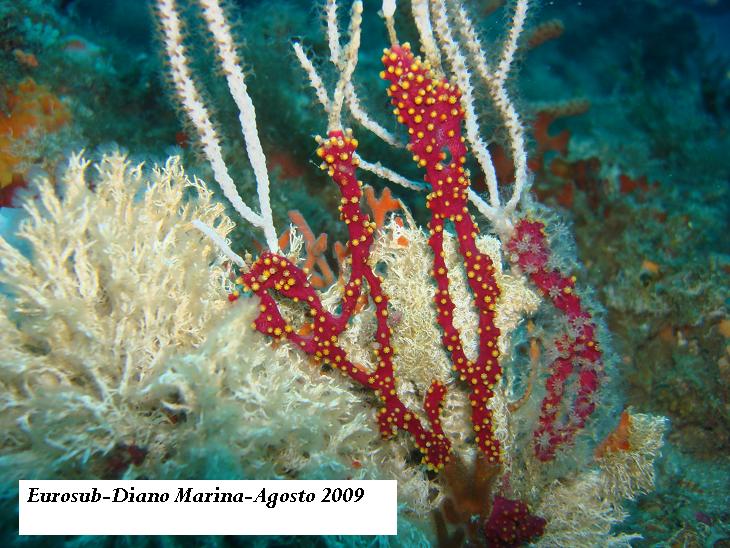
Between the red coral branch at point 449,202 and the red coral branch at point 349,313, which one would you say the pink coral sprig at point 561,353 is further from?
the red coral branch at point 349,313

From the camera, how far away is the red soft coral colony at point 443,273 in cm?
227

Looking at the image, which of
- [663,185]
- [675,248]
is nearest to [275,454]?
[675,248]

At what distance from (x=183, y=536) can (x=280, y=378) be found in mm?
862

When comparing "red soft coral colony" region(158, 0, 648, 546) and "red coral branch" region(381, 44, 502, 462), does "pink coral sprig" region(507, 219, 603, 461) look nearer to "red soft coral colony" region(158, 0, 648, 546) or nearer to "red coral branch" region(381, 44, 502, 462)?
"red soft coral colony" region(158, 0, 648, 546)

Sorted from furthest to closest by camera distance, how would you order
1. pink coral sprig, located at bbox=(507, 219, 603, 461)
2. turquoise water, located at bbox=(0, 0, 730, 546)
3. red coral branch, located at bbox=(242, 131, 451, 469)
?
1. turquoise water, located at bbox=(0, 0, 730, 546)
2. pink coral sprig, located at bbox=(507, 219, 603, 461)
3. red coral branch, located at bbox=(242, 131, 451, 469)

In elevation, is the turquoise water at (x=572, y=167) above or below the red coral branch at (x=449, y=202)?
above

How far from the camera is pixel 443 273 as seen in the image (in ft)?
8.66

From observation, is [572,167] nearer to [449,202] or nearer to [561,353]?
[561,353]

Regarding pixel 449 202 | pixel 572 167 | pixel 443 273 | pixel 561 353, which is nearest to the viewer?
pixel 449 202

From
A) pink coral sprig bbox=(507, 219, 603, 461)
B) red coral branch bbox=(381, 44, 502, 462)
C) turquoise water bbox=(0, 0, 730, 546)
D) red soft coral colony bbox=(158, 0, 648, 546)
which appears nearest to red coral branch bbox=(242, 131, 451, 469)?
red soft coral colony bbox=(158, 0, 648, 546)

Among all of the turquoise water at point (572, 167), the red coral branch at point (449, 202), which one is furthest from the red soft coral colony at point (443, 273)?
the turquoise water at point (572, 167)

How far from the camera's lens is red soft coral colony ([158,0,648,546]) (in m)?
2.27

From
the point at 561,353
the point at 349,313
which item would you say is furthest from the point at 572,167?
the point at 349,313

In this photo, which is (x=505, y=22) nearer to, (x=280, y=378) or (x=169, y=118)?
(x=280, y=378)
